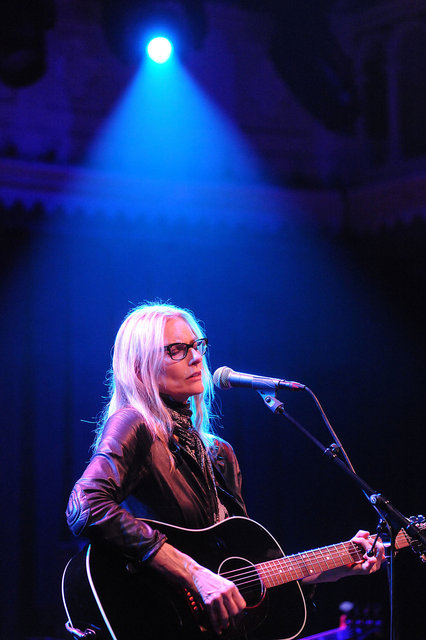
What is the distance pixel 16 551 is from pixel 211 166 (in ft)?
11.9

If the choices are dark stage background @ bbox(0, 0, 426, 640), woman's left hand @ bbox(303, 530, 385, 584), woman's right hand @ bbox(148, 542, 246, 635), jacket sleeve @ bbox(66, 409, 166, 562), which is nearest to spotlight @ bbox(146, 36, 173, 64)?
dark stage background @ bbox(0, 0, 426, 640)

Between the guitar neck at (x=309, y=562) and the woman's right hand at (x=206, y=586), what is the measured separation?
26 cm

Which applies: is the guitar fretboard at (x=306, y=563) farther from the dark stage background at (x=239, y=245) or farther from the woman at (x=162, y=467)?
the dark stage background at (x=239, y=245)

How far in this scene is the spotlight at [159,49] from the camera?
5.10m

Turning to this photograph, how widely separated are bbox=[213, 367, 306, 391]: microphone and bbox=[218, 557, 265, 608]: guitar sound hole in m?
0.61

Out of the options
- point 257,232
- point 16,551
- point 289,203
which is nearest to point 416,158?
point 289,203

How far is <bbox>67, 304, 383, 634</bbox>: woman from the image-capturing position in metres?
2.09

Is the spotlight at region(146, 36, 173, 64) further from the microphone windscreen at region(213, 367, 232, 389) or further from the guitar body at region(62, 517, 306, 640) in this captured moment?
the guitar body at region(62, 517, 306, 640)

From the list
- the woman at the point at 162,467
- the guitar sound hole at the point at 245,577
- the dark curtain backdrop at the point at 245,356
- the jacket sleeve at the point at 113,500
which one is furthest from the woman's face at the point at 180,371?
the dark curtain backdrop at the point at 245,356

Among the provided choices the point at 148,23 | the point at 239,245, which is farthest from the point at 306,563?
the point at 148,23

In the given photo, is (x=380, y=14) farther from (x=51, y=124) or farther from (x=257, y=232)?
(x=51, y=124)

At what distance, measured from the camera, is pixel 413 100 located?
632 centimetres

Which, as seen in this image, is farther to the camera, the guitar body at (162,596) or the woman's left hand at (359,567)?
the woman's left hand at (359,567)

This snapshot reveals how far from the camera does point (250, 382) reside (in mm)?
2438
